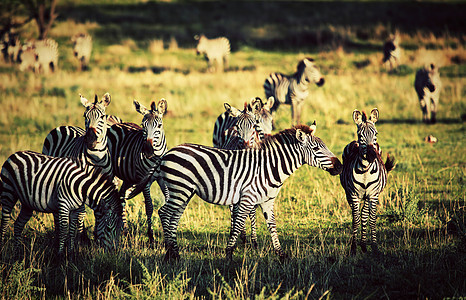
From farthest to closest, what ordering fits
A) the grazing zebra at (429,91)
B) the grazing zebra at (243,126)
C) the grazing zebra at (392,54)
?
the grazing zebra at (392,54) < the grazing zebra at (429,91) < the grazing zebra at (243,126)

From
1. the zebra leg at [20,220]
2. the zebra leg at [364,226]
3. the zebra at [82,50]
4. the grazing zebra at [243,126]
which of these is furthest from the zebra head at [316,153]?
the zebra at [82,50]

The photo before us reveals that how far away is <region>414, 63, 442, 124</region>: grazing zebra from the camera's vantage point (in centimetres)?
1823

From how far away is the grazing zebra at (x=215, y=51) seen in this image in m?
30.3

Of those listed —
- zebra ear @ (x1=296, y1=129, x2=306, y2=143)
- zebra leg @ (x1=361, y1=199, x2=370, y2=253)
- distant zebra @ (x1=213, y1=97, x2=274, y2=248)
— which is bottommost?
zebra leg @ (x1=361, y1=199, x2=370, y2=253)

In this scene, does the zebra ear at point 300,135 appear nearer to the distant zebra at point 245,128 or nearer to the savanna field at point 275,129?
the distant zebra at point 245,128

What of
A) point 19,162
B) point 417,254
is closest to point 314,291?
point 417,254

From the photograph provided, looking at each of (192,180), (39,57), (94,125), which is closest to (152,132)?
(94,125)

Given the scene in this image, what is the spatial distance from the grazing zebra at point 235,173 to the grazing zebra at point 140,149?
0.71 m

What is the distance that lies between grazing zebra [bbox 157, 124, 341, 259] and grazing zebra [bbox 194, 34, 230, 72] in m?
22.8

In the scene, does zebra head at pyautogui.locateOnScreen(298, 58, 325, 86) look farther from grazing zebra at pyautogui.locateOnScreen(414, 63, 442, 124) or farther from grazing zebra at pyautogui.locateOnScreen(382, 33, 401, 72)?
grazing zebra at pyautogui.locateOnScreen(382, 33, 401, 72)

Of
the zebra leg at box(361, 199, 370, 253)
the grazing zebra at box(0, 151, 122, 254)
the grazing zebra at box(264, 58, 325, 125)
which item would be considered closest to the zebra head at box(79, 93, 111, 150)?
the grazing zebra at box(0, 151, 122, 254)

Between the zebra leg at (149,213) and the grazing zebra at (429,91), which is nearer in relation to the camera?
the zebra leg at (149,213)

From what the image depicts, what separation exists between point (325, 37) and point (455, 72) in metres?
12.5

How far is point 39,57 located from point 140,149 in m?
22.9
